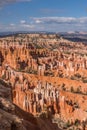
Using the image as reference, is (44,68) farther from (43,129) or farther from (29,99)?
(43,129)

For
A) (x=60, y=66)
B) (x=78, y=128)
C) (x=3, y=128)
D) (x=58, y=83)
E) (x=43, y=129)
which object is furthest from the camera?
(x=60, y=66)

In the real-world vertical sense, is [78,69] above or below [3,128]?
below

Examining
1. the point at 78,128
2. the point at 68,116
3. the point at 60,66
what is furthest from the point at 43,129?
the point at 60,66

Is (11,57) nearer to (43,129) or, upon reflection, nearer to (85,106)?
(85,106)

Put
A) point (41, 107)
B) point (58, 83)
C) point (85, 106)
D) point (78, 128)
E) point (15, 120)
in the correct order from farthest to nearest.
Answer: point (58, 83) < point (85, 106) < point (41, 107) < point (78, 128) < point (15, 120)

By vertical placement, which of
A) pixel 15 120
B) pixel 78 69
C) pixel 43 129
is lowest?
pixel 78 69

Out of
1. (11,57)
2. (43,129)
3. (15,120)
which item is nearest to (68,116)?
(43,129)

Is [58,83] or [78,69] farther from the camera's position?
[78,69]
